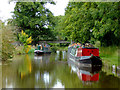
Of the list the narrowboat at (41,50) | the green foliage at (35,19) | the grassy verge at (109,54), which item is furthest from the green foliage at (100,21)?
the green foliage at (35,19)

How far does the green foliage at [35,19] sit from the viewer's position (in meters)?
37.8

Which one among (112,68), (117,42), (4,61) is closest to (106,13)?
(117,42)

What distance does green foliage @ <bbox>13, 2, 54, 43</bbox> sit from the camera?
37.8 metres

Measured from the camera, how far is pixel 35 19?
38.0 m

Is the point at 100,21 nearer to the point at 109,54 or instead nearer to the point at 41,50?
the point at 109,54

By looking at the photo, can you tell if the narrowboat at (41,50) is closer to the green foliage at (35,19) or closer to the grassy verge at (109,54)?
the green foliage at (35,19)

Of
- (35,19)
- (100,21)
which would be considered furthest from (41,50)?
(100,21)

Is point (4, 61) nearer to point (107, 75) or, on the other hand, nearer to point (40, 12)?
point (107, 75)

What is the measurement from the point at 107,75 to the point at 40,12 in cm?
2841

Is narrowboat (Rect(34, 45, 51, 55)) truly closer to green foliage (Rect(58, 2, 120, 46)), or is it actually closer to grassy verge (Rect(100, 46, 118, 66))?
green foliage (Rect(58, 2, 120, 46))

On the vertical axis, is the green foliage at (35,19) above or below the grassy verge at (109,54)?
above

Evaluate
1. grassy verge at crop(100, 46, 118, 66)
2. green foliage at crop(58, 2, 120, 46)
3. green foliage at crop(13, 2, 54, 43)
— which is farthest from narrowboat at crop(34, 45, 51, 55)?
grassy verge at crop(100, 46, 118, 66)

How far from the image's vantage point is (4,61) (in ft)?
57.9

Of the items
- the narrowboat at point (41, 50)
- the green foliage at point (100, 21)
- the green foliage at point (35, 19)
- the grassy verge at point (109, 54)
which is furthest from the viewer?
the green foliage at point (35, 19)
